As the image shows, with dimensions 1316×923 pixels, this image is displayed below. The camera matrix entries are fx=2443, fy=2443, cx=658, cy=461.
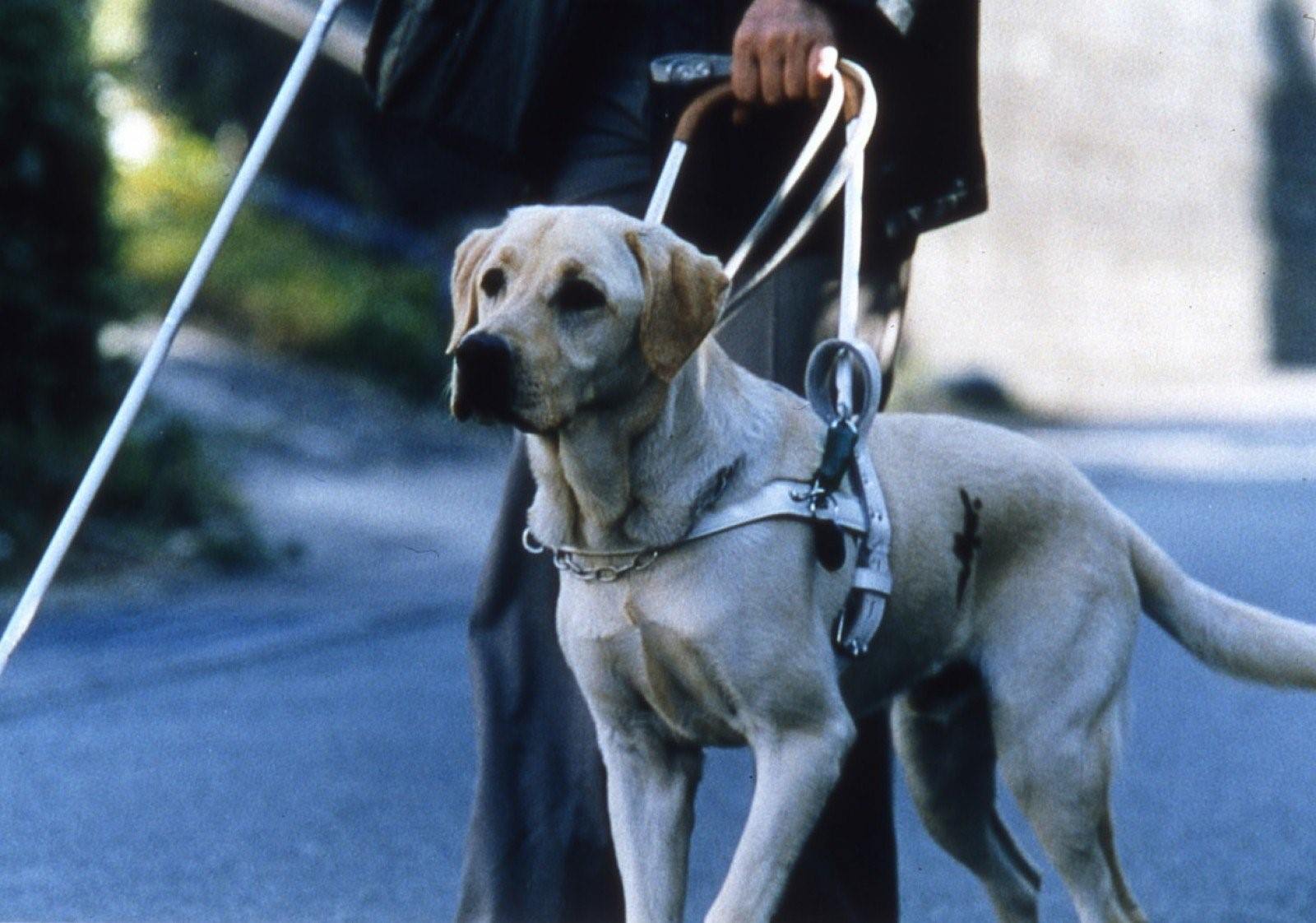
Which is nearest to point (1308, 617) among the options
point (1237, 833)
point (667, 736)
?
point (1237, 833)

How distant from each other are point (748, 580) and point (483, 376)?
1.72 feet

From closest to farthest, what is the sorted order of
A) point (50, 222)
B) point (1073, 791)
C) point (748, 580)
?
point (748, 580) → point (1073, 791) → point (50, 222)

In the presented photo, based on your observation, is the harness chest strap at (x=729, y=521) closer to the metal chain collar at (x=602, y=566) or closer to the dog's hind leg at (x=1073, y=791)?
the metal chain collar at (x=602, y=566)

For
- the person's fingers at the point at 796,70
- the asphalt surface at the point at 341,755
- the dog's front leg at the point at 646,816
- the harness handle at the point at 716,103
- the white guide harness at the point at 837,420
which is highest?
the person's fingers at the point at 796,70

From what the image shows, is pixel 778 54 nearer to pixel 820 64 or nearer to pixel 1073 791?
pixel 820 64

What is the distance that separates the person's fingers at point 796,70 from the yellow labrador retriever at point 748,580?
391mm

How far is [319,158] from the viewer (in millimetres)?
16078

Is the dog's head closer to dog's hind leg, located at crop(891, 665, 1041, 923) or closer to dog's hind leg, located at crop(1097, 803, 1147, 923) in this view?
Result: dog's hind leg, located at crop(891, 665, 1041, 923)

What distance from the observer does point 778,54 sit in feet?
12.0

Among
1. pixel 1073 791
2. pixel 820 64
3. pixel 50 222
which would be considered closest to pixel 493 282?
pixel 820 64

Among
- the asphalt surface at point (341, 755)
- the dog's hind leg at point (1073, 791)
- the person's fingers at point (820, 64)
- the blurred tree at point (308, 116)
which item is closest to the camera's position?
the person's fingers at point (820, 64)

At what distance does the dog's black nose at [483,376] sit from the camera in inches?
123

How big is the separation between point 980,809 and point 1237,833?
1.51 meters

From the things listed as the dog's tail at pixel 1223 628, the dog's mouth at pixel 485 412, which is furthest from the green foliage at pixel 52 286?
the dog's mouth at pixel 485 412
